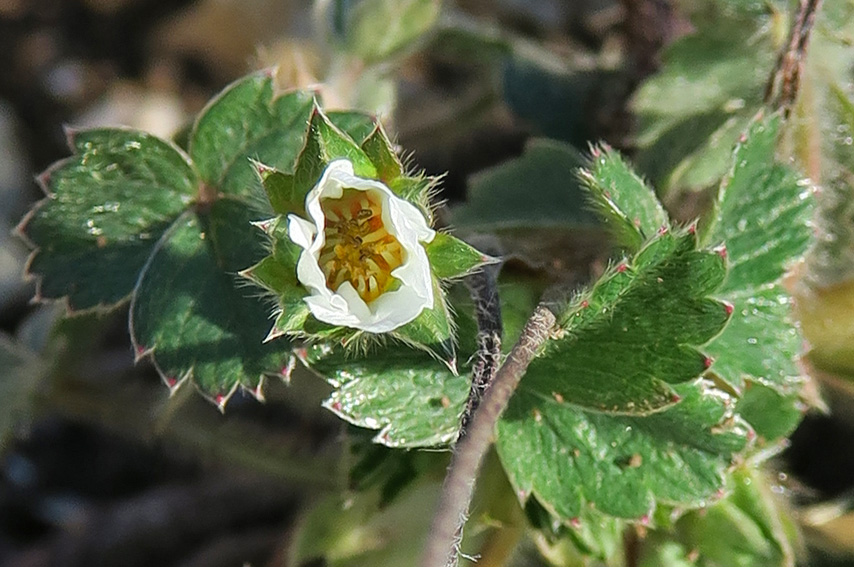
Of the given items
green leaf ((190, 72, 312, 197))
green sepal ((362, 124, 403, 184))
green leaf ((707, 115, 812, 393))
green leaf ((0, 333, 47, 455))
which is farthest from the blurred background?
green sepal ((362, 124, 403, 184))

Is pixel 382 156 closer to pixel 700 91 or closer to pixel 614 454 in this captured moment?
pixel 614 454

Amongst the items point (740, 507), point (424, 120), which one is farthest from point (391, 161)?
point (424, 120)

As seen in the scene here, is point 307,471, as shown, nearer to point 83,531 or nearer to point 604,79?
point 83,531

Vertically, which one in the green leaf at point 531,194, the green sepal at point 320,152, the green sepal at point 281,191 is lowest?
the green leaf at point 531,194

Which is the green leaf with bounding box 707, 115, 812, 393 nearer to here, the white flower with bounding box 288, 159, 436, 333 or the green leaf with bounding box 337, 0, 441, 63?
the white flower with bounding box 288, 159, 436, 333

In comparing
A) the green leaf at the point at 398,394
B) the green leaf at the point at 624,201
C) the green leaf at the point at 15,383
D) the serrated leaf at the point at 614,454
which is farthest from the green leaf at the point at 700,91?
the green leaf at the point at 15,383

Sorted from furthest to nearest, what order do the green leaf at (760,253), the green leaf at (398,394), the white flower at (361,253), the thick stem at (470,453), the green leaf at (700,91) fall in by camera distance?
the green leaf at (700,91)
the green leaf at (760,253)
the green leaf at (398,394)
the white flower at (361,253)
the thick stem at (470,453)

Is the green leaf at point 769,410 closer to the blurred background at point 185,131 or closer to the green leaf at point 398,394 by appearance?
the blurred background at point 185,131
